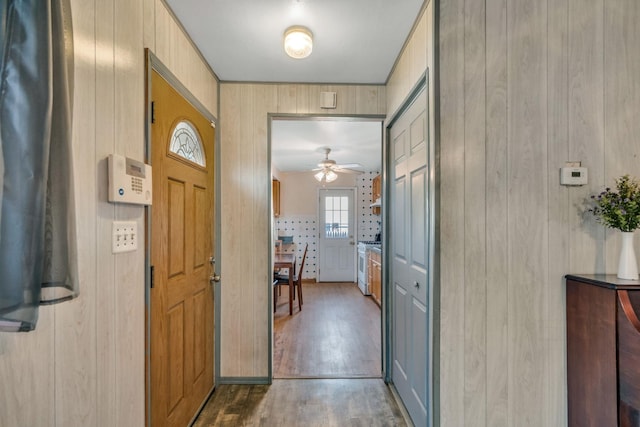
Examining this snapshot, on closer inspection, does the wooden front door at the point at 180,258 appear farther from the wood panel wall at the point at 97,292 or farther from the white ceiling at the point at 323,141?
the white ceiling at the point at 323,141

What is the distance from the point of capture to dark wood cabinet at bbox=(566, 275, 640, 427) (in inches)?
47.1

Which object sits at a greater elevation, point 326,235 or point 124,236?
point 124,236

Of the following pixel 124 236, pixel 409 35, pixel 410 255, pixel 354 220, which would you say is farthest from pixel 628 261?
pixel 354 220

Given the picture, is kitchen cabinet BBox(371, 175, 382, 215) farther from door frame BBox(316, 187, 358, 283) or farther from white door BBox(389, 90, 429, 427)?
white door BBox(389, 90, 429, 427)

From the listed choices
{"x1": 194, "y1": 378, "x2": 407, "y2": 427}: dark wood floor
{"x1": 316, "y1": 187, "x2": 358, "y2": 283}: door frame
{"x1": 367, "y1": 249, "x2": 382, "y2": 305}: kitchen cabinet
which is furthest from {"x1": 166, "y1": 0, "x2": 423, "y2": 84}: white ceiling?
{"x1": 316, "y1": 187, "x2": 358, "y2": 283}: door frame

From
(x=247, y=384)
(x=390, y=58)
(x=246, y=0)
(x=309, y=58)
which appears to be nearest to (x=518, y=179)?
(x=390, y=58)

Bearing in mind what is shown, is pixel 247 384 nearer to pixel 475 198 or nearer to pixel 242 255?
pixel 242 255

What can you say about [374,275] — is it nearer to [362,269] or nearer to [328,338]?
[362,269]

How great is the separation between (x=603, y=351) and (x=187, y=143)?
93.9 inches

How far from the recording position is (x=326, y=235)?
257 inches

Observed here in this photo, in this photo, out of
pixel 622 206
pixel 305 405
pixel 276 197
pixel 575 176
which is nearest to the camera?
pixel 622 206

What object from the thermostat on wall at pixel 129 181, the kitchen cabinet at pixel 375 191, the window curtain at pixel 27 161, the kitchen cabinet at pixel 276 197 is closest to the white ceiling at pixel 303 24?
the thermostat on wall at pixel 129 181

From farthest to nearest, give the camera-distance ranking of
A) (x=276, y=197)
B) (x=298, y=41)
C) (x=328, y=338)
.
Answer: (x=276, y=197) → (x=328, y=338) → (x=298, y=41)

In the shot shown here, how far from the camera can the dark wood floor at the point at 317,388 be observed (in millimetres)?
1995
